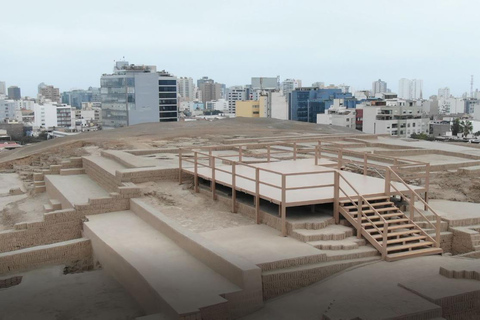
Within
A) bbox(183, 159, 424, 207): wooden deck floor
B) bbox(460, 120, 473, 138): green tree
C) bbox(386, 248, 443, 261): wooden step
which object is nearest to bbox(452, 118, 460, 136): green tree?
bbox(460, 120, 473, 138): green tree

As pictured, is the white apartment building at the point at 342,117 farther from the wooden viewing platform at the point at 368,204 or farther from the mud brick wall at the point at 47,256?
the mud brick wall at the point at 47,256

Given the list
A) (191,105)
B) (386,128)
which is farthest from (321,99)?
Result: (191,105)

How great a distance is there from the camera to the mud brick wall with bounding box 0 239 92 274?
10.3 meters

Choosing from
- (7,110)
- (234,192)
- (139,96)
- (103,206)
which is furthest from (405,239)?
(7,110)

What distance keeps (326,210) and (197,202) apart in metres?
3.42

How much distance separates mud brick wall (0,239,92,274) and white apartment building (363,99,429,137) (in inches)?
2241

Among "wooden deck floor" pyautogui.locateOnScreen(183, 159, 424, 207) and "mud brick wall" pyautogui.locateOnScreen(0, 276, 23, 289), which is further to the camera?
"wooden deck floor" pyautogui.locateOnScreen(183, 159, 424, 207)

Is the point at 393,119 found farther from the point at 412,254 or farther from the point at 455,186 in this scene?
the point at 412,254

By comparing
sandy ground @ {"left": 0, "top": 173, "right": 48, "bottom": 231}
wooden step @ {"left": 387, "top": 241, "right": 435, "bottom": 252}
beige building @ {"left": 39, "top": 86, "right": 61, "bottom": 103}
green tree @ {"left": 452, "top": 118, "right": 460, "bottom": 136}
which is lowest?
green tree @ {"left": 452, "top": 118, "right": 460, "bottom": 136}

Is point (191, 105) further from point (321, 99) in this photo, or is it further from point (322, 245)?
point (322, 245)

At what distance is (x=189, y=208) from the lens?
1197 centimetres

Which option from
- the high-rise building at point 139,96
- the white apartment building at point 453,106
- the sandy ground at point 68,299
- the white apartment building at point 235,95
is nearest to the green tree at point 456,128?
the high-rise building at point 139,96

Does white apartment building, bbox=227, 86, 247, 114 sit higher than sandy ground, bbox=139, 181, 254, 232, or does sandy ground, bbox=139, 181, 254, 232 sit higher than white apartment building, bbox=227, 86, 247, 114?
white apartment building, bbox=227, 86, 247, 114

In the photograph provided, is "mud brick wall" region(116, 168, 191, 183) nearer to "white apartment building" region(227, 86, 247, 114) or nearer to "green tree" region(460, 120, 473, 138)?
"green tree" region(460, 120, 473, 138)
